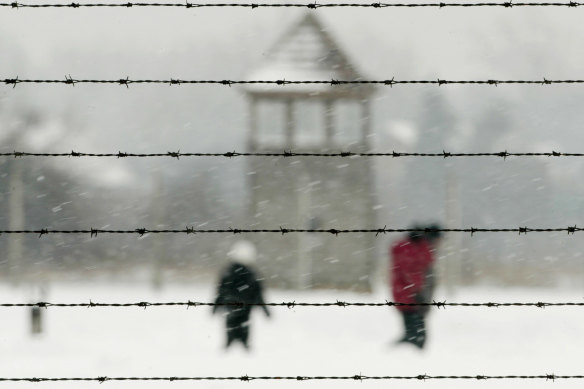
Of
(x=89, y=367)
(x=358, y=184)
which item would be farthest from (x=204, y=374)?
(x=358, y=184)

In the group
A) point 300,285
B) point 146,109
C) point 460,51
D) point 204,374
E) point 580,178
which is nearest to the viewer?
point 204,374

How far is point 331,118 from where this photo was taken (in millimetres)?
13648

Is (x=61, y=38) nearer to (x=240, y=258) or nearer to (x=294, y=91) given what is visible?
(x=294, y=91)

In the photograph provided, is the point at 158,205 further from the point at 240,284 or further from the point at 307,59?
the point at 240,284

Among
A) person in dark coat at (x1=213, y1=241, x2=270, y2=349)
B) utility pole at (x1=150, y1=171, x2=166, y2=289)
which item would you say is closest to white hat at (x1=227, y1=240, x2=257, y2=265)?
person in dark coat at (x1=213, y1=241, x2=270, y2=349)

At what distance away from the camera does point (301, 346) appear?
33.8 ft

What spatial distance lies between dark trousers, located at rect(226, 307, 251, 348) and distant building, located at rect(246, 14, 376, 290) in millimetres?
4855

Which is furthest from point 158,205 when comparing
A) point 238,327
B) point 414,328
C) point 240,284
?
point 414,328

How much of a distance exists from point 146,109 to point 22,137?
14896 millimetres

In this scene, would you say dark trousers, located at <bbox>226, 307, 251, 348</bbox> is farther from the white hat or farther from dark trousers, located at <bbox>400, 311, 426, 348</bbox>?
dark trousers, located at <bbox>400, 311, 426, 348</bbox>

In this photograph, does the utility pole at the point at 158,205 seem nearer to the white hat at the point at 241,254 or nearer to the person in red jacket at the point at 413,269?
the white hat at the point at 241,254

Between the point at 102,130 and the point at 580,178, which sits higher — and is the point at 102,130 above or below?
above

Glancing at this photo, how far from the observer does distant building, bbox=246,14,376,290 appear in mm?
13094

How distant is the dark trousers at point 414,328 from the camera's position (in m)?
7.16
